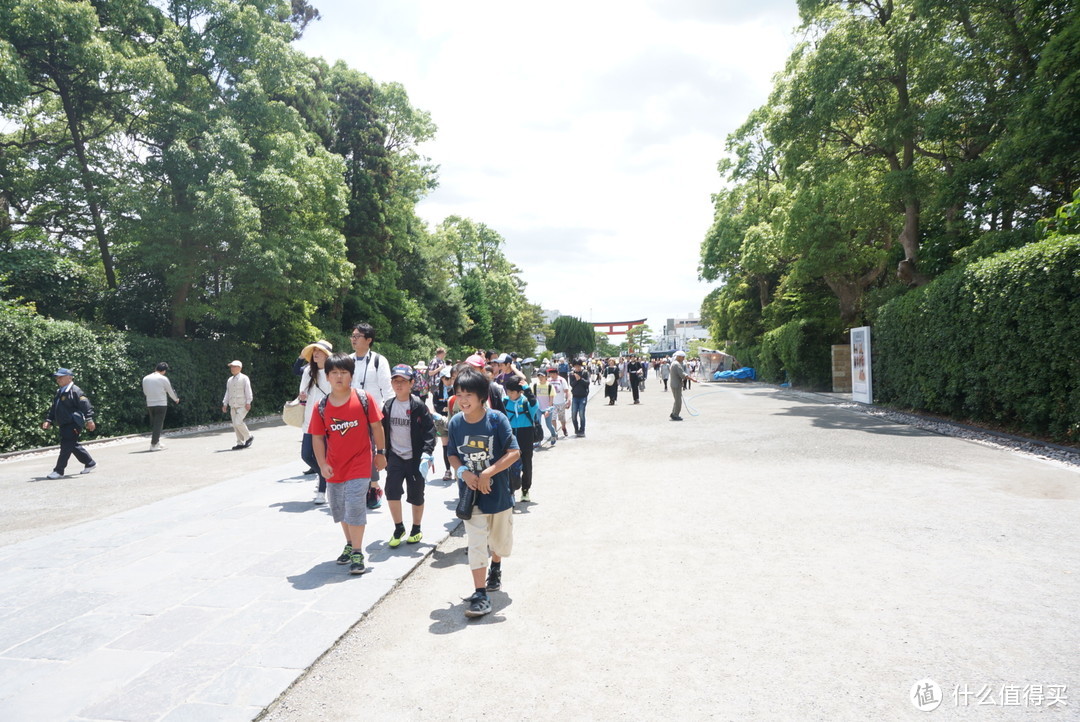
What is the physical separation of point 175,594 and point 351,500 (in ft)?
4.32

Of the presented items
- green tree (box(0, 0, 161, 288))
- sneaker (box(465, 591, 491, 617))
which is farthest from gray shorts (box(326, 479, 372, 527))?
green tree (box(0, 0, 161, 288))

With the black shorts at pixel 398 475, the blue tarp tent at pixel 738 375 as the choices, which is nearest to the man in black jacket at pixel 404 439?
the black shorts at pixel 398 475

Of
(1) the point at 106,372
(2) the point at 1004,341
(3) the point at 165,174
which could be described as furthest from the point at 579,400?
(3) the point at 165,174

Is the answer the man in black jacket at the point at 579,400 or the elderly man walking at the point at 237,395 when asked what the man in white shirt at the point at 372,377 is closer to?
the elderly man walking at the point at 237,395

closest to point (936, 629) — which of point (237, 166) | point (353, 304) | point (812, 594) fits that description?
point (812, 594)

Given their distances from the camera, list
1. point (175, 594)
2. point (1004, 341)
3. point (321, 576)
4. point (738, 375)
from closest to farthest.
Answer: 1. point (175, 594)
2. point (321, 576)
3. point (1004, 341)
4. point (738, 375)

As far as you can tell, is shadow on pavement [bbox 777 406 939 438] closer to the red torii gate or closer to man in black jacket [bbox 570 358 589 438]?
man in black jacket [bbox 570 358 589 438]

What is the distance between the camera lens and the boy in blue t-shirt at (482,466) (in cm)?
408

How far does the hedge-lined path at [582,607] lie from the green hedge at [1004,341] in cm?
281

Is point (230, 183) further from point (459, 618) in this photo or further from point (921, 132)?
point (921, 132)

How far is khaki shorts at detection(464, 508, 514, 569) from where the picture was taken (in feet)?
13.4

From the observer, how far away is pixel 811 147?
2053cm

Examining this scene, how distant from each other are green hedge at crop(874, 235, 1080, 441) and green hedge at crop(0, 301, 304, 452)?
18.5 m

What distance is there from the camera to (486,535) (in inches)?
164
